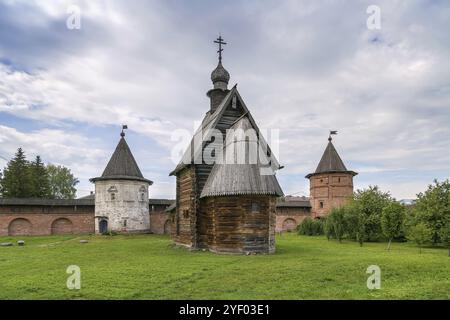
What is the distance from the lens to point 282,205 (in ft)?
131

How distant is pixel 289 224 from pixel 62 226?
2566 cm

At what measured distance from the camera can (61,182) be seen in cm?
5672

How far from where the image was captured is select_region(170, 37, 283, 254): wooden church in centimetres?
1602

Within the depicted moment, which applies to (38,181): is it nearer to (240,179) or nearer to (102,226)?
(102,226)

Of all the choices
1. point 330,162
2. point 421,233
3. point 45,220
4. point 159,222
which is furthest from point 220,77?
point 45,220

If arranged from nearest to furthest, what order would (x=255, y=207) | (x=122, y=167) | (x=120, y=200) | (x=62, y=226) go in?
1. (x=255, y=207)
2. (x=120, y=200)
3. (x=62, y=226)
4. (x=122, y=167)

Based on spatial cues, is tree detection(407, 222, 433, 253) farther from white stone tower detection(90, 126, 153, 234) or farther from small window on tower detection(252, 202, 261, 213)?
white stone tower detection(90, 126, 153, 234)

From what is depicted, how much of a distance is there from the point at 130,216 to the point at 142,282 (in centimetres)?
2521

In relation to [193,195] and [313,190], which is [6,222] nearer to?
[193,195]

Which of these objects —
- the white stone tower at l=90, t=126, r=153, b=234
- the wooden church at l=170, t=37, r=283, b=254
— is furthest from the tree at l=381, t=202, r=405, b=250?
the white stone tower at l=90, t=126, r=153, b=234

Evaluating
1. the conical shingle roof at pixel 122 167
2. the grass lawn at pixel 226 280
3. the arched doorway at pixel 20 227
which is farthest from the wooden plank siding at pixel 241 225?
the arched doorway at pixel 20 227

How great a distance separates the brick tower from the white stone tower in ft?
68.3

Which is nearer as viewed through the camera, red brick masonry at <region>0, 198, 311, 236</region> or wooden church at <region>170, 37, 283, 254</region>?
wooden church at <region>170, 37, 283, 254</region>
